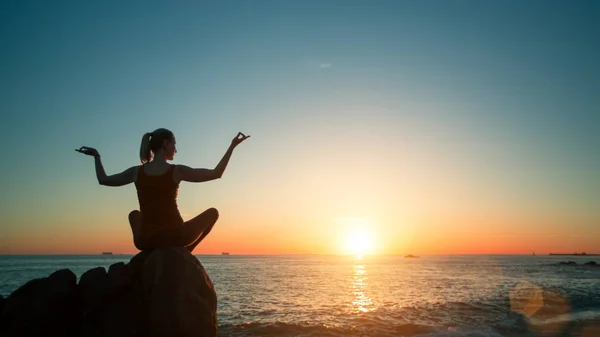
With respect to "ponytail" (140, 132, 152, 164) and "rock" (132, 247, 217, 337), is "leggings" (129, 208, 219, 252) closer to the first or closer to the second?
"rock" (132, 247, 217, 337)

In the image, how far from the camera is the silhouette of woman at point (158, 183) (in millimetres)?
6402

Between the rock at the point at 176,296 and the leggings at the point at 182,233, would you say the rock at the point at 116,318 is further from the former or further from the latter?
the leggings at the point at 182,233

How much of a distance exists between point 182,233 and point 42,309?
2645 mm

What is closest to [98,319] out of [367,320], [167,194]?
[167,194]

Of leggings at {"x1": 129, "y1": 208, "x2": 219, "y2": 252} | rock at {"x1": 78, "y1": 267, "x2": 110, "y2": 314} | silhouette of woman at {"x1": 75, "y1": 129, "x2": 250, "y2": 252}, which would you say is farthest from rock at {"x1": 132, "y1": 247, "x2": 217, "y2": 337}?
rock at {"x1": 78, "y1": 267, "x2": 110, "y2": 314}

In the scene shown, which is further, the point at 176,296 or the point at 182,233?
the point at 182,233

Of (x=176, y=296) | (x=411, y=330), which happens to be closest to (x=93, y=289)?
(x=176, y=296)

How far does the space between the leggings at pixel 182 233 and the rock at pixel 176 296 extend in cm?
14

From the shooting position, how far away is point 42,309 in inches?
262

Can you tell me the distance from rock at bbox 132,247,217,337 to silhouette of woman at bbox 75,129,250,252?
28 centimetres

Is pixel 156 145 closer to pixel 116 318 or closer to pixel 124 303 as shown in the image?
pixel 124 303

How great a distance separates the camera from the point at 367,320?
64.3ft

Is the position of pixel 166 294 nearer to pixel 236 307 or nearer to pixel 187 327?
pixel 187 327

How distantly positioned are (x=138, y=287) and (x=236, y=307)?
19228 millimetres
